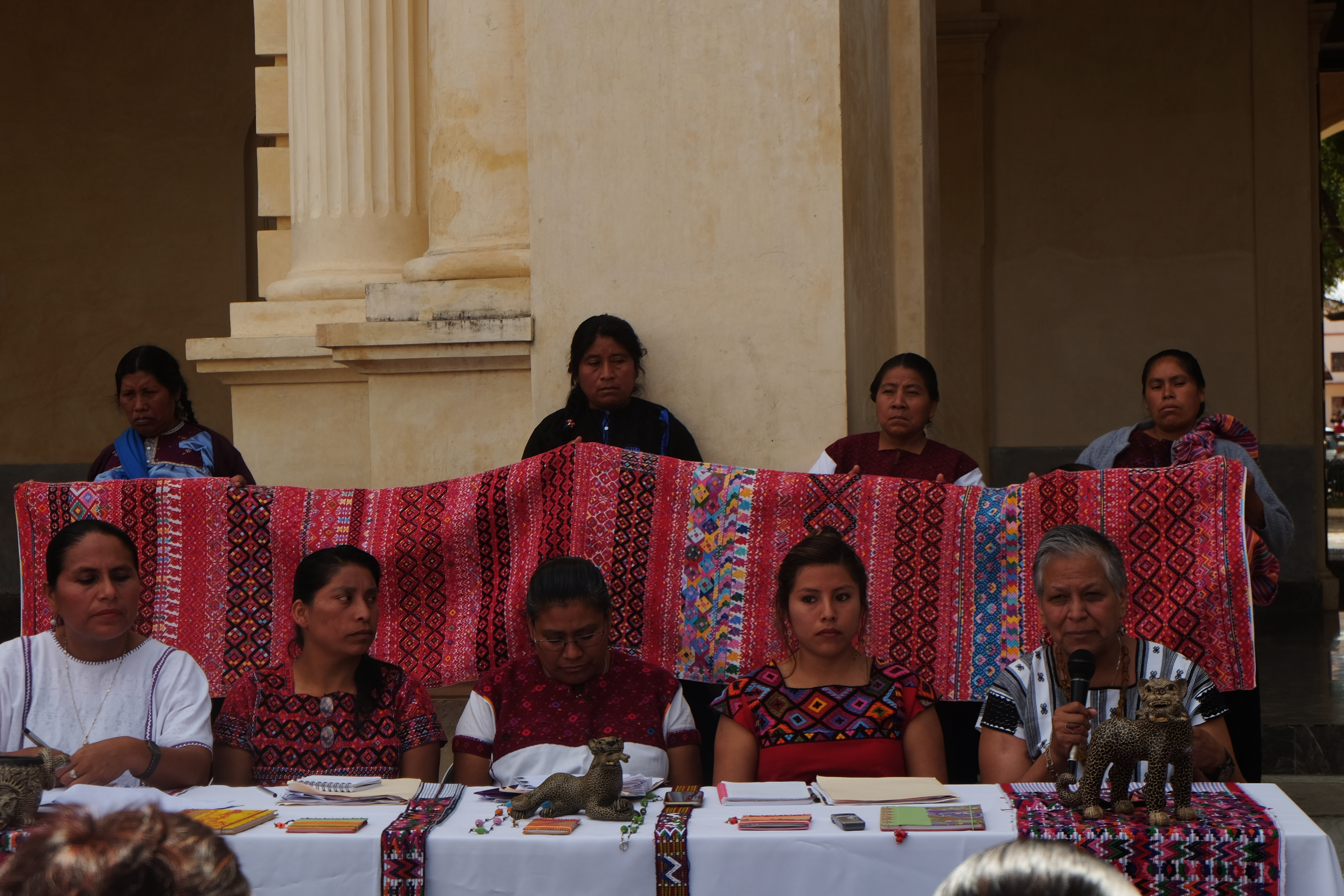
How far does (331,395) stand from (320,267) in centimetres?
61

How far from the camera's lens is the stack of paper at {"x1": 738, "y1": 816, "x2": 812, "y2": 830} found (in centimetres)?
298

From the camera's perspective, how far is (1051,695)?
3.68 m

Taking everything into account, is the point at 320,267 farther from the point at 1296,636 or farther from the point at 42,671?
the point at 1296,636

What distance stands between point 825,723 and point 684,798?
2.23 feet

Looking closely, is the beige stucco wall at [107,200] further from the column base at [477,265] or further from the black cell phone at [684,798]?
the black cell phone at [684,798]

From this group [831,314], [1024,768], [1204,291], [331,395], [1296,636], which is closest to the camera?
[1024,768]

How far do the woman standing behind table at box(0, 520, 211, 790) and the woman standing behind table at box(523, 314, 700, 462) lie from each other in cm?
168

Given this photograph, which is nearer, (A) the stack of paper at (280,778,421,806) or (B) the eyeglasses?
(A) the stack of paper at (280,778,421,806)

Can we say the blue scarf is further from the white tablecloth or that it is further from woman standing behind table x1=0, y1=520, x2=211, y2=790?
the white tablecloth

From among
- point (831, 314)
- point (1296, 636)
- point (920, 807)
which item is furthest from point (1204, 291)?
point (920, 807)

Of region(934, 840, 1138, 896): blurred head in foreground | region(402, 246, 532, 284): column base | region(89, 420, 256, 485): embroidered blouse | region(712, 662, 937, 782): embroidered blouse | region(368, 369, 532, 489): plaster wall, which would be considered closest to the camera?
region(934, 840, 1138, 896): blurred head in foreground

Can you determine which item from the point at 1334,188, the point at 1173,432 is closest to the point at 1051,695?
the point at 1173,432

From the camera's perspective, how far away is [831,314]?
18.0 feet

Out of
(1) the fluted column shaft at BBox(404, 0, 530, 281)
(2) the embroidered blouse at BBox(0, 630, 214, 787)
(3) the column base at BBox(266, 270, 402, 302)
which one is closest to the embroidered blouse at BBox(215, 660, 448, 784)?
(2) the embroidered blouse at BBox(0, 630, 214, 787)
